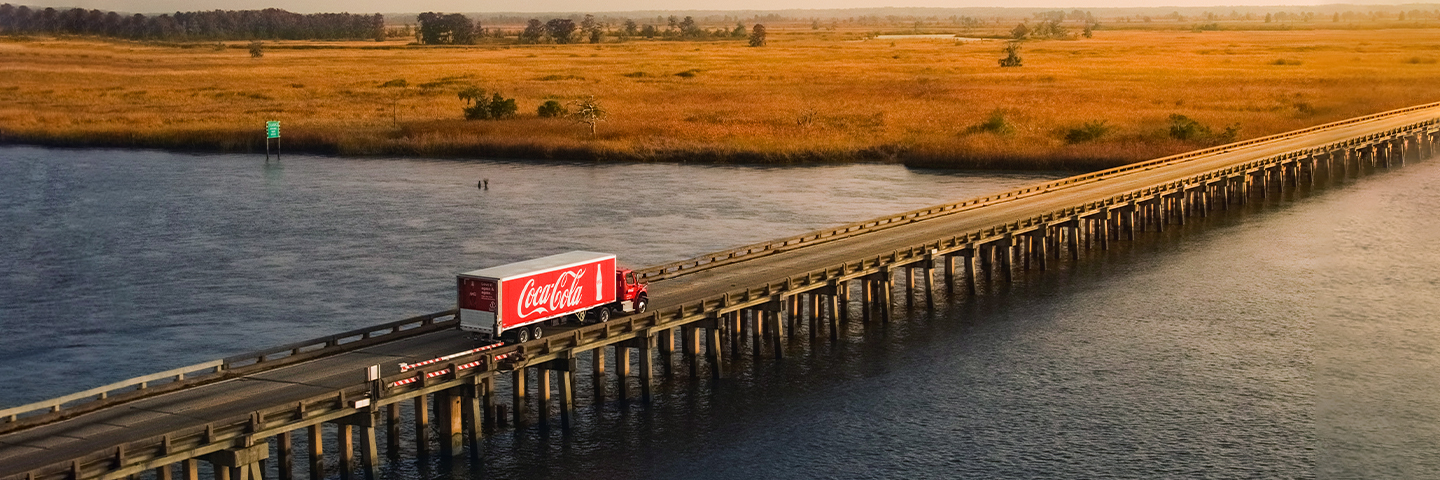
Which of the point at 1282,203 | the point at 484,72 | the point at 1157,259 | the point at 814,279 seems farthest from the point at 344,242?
the point at 484,72

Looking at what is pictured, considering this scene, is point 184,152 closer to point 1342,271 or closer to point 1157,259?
point 1157,259

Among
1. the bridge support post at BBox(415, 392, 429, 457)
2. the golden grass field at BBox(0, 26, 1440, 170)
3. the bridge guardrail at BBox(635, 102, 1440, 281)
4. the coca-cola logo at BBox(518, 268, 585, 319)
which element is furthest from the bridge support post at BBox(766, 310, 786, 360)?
the golden grass field at BBox(0, 26, 1440, 170)

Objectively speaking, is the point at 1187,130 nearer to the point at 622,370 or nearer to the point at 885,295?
the point at 885,295

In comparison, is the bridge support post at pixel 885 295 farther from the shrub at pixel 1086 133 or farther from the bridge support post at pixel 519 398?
the shrub at pixel 1086 133

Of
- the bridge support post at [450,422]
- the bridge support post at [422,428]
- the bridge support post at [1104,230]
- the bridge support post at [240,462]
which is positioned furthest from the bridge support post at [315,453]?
the bridge support post at [1104,230]

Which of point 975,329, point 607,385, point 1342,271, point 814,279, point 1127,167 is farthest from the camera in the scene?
point 1127,167
